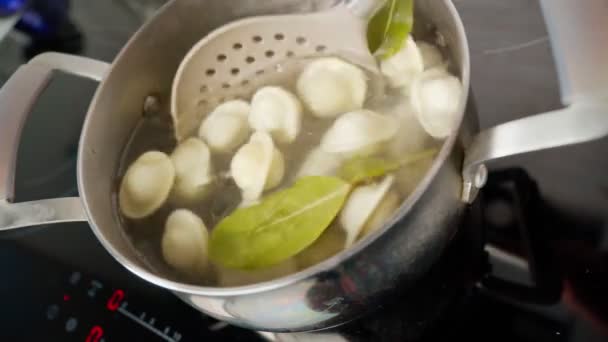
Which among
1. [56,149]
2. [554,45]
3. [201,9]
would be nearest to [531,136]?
[554,45]

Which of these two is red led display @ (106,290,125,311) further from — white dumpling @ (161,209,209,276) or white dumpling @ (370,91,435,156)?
white dumpling @ (370,91,435,156)

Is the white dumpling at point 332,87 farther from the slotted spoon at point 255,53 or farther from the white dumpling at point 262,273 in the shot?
the white dumpling at point 262,273

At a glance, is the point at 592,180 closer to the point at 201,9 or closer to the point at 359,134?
the point at 359,134

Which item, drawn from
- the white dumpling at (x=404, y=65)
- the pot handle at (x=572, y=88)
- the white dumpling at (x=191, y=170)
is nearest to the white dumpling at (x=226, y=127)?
the white dumpling at (x=191, y=170)

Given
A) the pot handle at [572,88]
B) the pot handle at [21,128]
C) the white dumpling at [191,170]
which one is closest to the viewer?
the pot handle at [572,88]

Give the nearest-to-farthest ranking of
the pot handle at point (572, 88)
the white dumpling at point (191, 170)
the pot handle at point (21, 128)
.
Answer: the pot handle at point (572, 88) → the pot handle at point (21, 128) → the white dumpling at point (191, 170)

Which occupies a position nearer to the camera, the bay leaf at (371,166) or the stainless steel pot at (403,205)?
the stainless steel pot at (403,205)
